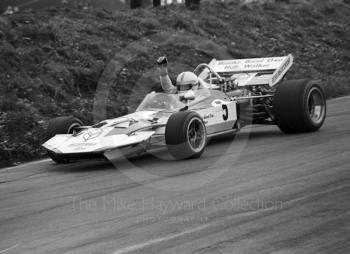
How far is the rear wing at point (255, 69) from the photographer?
13359 millimetres

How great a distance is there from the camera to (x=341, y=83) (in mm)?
20516

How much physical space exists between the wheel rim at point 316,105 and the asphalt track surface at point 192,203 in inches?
39.0

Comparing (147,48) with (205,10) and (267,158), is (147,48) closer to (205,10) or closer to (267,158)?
(205,10)

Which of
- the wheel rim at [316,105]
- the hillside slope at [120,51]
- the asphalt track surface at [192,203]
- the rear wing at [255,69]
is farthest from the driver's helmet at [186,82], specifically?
the hillside slope at [120,51]

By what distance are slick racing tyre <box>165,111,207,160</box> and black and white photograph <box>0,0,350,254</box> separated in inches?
0.9

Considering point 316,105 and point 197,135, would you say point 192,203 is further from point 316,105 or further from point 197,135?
point 316,105

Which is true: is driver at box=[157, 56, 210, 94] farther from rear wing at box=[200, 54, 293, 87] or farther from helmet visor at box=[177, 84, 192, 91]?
rear wing at box=[200, 54, 293, 87]

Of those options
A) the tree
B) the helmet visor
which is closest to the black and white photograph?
the helmet visor

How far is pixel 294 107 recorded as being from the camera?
484 inches

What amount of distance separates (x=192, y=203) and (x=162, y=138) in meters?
3.06

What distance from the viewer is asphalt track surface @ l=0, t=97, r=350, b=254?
6.45 m

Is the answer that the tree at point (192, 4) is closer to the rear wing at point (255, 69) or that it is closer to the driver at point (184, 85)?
the rear wing at point (255, 69)

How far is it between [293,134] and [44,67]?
6.49 m

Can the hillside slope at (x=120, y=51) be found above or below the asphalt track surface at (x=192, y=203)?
above
